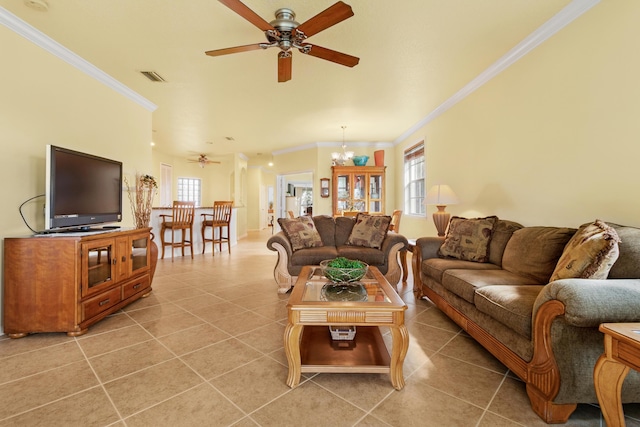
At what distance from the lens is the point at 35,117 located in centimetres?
260

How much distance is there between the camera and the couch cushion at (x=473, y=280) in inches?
80.7

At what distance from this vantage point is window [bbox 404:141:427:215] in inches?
223

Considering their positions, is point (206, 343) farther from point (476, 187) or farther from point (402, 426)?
point (476, 187)

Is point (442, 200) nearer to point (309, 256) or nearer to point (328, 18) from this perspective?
point (309, 256)

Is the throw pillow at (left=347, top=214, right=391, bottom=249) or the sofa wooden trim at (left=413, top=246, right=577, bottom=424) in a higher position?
the throw pillow at (left=347, top=214, right=391, bottom=249)

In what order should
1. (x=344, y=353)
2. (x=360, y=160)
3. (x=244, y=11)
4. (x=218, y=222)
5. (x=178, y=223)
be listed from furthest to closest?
(x=360, y=160)
(x=218, y=222)
(x=178, y=223)
(x=244, y=11)
(x=344, y=353)

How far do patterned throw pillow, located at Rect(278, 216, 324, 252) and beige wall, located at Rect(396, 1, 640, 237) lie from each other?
220 cm

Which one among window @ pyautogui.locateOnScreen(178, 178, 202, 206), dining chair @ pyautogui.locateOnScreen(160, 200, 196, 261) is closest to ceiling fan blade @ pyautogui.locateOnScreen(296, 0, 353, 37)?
dining chair @ pyautogui.locateOnScreen(160, 200, 196, 261)

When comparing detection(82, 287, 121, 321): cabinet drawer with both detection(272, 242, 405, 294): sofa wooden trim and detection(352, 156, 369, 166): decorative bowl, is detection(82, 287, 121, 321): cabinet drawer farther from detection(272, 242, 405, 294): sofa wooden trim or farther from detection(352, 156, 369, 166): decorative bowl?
detection(352, 156, 369, 166): decorative bowl

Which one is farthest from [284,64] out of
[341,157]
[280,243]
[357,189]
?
[357,189]

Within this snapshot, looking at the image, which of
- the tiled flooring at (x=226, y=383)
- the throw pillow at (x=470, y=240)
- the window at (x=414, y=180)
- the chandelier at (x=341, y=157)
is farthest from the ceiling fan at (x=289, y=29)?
the window at (x=414, y=180)

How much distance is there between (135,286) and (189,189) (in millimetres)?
7073

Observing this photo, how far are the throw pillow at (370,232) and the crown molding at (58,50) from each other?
12.1ft

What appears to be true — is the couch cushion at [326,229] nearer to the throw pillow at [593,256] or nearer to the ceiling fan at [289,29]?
the ceiling fan at [289,29]
